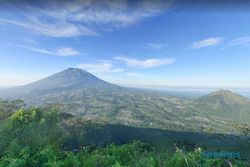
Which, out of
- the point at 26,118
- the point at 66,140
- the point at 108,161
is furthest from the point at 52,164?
the point at 66,140

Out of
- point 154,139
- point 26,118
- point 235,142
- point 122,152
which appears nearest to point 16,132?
point 26,118

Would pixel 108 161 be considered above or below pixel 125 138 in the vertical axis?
above

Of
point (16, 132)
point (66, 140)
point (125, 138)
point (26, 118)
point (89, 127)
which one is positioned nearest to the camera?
point (16, 132)

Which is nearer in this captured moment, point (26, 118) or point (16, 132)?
point (16, 132)

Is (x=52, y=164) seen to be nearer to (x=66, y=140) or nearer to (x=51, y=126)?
(x=51, y=126)

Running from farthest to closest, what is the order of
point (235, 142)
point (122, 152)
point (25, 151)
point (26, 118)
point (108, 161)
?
point (235, 142) → point (26, 118) → point (122, 152) → point (108, 161) → point (25, 151)

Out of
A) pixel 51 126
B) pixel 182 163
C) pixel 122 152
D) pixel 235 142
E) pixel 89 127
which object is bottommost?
pixel 235 142

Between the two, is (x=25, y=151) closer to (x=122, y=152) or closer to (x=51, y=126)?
(x=122, y=152)
